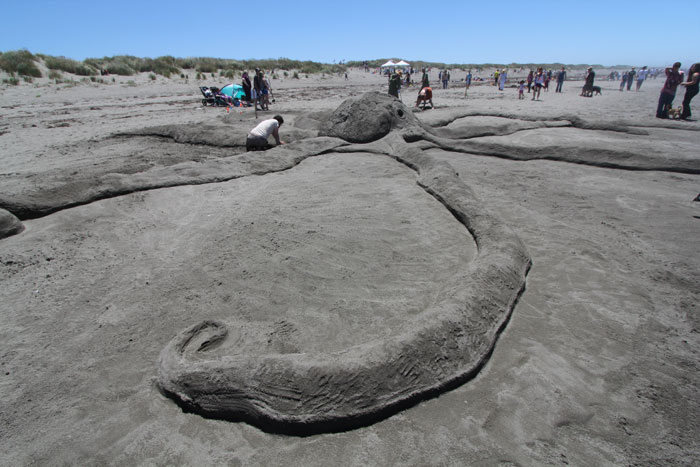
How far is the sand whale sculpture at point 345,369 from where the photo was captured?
6.54 ft

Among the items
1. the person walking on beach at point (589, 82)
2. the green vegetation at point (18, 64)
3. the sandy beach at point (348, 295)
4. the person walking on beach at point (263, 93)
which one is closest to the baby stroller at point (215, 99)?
the person walking on beach at point (263, 93)

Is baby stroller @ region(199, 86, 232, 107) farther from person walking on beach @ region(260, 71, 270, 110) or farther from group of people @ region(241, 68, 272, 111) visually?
person walking on beach @ region(260, 71, 270, 110)

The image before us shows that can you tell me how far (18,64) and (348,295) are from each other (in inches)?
992

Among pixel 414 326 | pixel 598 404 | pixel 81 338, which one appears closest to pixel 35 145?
pixel 81 338

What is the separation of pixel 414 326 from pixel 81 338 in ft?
7.65

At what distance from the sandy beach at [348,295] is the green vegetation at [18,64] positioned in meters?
17.9

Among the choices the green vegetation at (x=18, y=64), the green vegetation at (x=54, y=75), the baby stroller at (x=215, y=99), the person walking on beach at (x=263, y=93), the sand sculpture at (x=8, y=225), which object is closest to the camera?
the sand sculpture at (x=8, y=225)


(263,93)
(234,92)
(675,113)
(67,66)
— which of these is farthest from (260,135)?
(67,66)

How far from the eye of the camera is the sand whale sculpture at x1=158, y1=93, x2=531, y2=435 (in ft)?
6.54

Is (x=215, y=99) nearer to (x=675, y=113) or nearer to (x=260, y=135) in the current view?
(x=260, y=135)

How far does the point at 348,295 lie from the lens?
307 centimetres

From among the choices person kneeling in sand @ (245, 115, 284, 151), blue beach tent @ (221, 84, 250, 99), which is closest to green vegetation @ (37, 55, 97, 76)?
blue beach tent @ (221, 84, 250, 99)

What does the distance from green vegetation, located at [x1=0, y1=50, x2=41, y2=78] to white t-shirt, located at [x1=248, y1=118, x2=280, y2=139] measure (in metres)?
20.0

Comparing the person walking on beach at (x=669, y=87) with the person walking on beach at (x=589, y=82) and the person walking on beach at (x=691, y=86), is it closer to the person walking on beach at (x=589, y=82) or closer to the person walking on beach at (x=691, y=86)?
the person walking on beach at (x=691, y=86)
